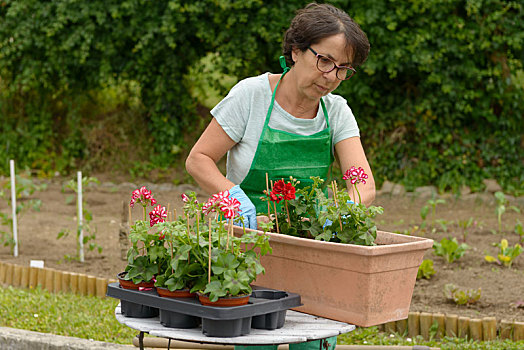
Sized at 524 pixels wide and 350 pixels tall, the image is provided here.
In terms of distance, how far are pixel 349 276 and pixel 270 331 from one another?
25cm

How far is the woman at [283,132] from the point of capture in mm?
2422

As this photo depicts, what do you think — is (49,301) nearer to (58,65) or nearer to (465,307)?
(465,307)

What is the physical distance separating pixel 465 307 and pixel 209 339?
2777 mm

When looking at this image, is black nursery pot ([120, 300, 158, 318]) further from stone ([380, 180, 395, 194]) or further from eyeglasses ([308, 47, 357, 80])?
stone ([380, 180, 395, 194])

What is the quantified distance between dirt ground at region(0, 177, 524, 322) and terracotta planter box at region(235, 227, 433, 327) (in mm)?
2306

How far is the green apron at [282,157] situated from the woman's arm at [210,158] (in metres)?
0.11

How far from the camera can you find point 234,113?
8.23ft

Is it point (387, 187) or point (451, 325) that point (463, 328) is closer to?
point (451, 325)

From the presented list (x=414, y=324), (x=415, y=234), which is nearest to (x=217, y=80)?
(x=415, y=234)

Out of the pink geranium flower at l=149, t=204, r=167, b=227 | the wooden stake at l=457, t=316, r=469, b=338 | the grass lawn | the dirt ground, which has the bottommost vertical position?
the grass lawn

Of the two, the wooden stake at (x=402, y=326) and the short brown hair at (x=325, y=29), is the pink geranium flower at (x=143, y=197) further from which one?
the wooden stake at (x=402, y=326)

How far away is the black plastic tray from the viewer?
182 centimetres

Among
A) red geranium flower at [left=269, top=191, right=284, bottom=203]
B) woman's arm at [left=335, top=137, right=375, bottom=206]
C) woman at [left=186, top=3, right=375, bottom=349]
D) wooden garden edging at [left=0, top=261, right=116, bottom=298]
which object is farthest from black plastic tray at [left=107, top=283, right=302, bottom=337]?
wooden garden edging at [left=0, top=261, right=116, bottom=298]

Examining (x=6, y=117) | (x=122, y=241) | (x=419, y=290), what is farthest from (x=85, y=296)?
(x=6, y=117)
